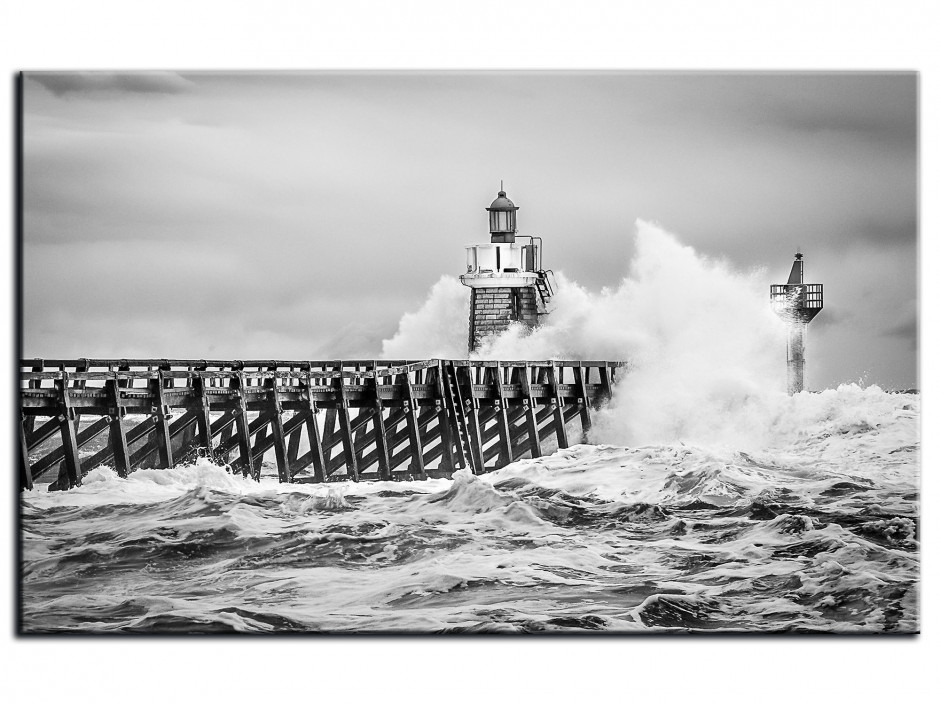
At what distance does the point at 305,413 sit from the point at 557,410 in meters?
1.95

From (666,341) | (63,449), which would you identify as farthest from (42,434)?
(666,341)

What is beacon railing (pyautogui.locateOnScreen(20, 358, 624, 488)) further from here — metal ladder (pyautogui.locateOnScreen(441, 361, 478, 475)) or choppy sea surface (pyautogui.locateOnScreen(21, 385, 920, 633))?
choppy sea surface (pyautogui.locateOnScreen(21, 385, 920, 633))

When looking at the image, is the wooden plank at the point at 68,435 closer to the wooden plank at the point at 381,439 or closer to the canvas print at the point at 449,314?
the canvas print at the point at 449,314

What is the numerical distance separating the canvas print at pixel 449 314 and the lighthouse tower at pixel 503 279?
0.04 meters

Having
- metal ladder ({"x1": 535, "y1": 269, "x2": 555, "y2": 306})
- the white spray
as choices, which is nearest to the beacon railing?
the white spray

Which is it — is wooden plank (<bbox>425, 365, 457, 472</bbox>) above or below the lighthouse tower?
below

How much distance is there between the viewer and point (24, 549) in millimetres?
6461

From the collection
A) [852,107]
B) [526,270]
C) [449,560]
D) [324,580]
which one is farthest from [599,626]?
[852,107]

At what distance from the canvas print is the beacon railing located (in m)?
0.04

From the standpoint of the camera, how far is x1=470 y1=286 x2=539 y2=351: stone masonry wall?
853 cm

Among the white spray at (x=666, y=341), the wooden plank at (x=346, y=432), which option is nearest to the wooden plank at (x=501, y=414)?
the white spray at (x=666, y=341)

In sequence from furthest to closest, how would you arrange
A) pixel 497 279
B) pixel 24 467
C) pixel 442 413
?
pixel 442 413
pixel 497 279
pixel 24 467

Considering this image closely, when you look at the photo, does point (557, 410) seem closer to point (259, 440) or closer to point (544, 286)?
point (544, 286)

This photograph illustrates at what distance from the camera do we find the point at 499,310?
9.22m
